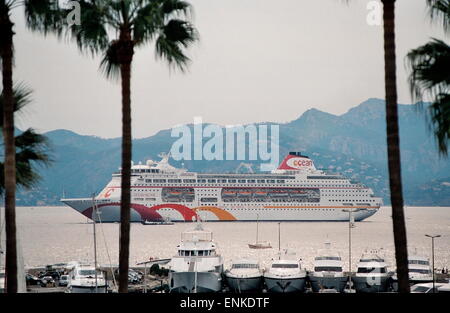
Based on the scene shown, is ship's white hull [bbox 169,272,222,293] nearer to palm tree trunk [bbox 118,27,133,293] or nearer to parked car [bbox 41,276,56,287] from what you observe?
parked car [bbox 41,276,56,287]

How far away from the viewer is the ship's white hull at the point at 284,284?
30.1 m

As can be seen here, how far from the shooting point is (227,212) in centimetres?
11350

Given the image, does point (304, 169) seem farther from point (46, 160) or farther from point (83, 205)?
point (46, 160)

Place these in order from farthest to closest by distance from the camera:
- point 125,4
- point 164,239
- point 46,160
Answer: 1. point 164,239
2. point 46,160
3. point 125,4

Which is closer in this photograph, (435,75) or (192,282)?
(435,75)

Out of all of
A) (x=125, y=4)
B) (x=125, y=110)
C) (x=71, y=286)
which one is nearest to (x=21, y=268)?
(x=125, y=110)

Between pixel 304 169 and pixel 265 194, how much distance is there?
30.6 feet

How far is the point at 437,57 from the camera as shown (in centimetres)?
1008

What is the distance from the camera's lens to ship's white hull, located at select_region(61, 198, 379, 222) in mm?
109562

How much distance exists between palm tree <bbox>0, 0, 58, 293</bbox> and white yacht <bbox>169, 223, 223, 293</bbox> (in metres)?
17.3

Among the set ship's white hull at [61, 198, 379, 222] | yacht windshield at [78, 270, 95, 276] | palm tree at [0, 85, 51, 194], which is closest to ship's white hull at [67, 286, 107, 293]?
yacht windshield at [78, 270, 95, 276]

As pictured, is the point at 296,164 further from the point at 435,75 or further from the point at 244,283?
the point at 435,75

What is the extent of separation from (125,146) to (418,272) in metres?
24.0

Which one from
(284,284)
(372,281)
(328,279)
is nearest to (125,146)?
(284,284)
